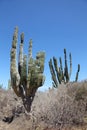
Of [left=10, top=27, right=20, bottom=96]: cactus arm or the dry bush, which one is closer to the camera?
the dry bush

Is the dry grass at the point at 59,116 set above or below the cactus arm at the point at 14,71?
below

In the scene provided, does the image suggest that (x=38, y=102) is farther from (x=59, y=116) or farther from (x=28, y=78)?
(x=59, y=116)

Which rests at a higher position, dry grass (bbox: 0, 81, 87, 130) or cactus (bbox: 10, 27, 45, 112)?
cactus (bbox: 10, 27, 45, 112)

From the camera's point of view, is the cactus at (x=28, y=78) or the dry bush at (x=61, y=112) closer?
the dry bush at (x=61, y=112)

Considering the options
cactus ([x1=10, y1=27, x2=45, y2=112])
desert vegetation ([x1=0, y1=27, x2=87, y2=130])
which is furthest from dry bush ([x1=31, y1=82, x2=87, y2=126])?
cactus ([x1=10, y1=27, x2=45, y2=112])

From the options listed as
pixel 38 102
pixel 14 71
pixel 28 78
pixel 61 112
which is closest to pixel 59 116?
pixel 61 112

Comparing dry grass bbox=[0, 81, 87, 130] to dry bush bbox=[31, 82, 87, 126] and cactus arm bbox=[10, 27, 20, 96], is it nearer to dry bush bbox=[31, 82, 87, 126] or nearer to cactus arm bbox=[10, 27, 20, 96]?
dry bush bbox=[31, 82, 87, 126]

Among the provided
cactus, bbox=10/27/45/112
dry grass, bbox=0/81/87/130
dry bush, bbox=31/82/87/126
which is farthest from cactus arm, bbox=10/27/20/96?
dry bush, bbox=31/82/87/126

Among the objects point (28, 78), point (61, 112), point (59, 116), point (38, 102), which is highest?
point (28, 78)

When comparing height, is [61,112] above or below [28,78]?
below

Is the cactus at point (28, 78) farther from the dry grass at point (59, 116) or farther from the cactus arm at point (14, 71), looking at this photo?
the dry grass at point (59, 116)

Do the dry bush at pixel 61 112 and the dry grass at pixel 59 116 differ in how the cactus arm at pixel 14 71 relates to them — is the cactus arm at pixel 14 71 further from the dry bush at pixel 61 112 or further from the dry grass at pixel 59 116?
the dry bush at pixel 61 112

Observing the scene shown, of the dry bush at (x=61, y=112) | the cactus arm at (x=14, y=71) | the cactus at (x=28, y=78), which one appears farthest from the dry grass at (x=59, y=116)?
the cactus arm at (x=14, y=71)

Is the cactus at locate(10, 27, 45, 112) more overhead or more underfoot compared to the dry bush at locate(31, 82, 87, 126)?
more overhead
